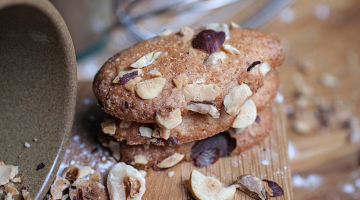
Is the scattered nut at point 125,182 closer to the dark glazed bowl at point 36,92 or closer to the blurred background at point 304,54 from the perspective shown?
the dark glazed bowl at point 36,92

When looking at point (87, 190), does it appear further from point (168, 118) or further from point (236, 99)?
point (236, 99)

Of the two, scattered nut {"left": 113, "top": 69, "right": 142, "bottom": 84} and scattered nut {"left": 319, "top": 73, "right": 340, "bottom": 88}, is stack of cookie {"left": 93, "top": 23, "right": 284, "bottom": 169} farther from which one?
scattered nut {"left": 319, "top": 73, "right": 340, "bottom": 88}

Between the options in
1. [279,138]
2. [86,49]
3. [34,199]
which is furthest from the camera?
[86,49]

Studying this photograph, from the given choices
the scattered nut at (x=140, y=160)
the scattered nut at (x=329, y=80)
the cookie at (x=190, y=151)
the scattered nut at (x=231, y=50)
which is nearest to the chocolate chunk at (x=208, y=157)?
the cookie at (x=190, y=151)

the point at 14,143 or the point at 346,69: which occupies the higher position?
the point at 346,69

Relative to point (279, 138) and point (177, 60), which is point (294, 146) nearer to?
point (279, 138)

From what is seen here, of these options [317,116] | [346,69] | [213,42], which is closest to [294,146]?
[317,116]

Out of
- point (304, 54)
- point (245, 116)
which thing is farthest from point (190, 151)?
point (304, 54)
